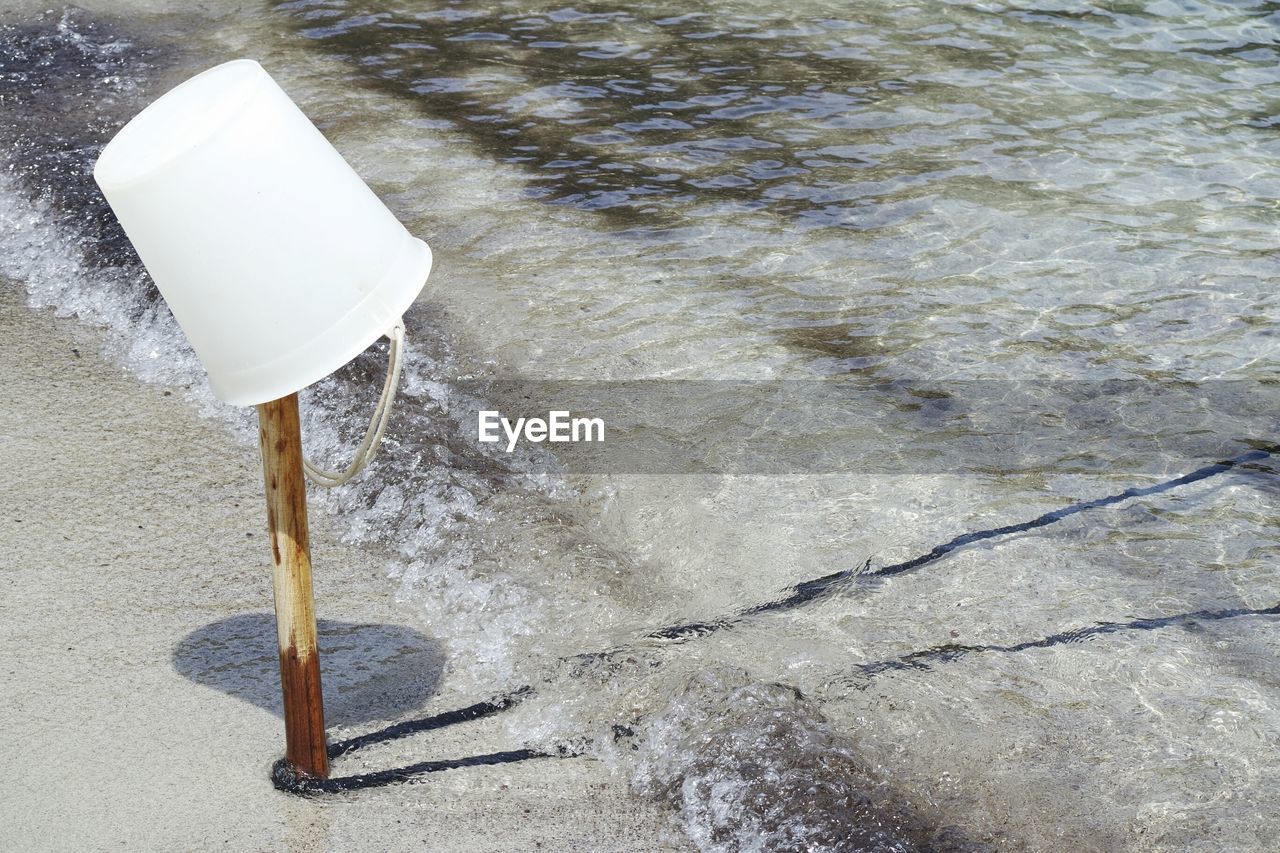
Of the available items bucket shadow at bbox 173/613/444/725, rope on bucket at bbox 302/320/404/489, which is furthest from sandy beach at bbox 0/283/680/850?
rope on bucket at bbox 302/320/404/489

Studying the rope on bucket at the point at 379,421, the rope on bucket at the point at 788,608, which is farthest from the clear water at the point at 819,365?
the rope on bucket at the point at 379,421

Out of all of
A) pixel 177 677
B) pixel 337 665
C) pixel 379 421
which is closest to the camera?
pixel 379 421

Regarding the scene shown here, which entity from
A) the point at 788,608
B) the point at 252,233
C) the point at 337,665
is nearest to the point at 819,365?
the point at 788,608

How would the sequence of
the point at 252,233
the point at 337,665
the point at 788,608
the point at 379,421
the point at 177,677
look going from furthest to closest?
1. the point at 788,608
2. the point at 337,665
3. the point at 177,677
4. the point at 379,421
5. the point at 252,233

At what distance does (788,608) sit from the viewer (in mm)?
3912

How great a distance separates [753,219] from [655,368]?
5.31 feet

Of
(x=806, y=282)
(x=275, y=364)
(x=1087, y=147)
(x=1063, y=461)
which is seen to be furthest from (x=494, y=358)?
(x=1087, y=147)

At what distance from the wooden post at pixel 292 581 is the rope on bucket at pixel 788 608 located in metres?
0.15

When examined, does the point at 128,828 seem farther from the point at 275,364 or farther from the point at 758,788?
the point at 758,788

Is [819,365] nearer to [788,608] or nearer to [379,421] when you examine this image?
[788,608]

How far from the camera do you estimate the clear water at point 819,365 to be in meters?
3.45

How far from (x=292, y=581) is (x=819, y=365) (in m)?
2.94

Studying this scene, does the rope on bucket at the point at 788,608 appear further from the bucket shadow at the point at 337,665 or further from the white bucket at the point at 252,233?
the white bucket at the point at 252,233

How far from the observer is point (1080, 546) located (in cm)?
423
